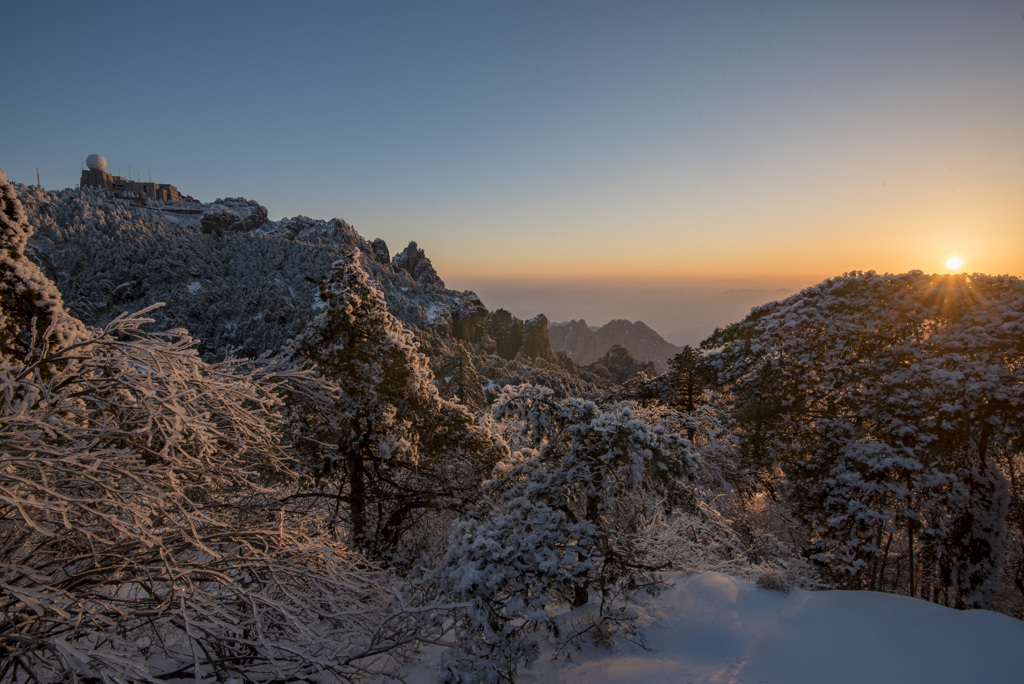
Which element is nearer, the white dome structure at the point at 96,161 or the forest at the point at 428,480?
the forest at the point at 428,480

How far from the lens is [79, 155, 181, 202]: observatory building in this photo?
443ft

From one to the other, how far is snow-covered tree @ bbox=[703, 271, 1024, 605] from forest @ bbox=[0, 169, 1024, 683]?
6 centimetres

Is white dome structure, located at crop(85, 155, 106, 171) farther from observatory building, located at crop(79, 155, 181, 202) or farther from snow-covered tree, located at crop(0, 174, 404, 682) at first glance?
snow-covered tree, located at crop(0, 174, 404, 682)

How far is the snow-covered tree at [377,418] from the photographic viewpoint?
28.6 feet

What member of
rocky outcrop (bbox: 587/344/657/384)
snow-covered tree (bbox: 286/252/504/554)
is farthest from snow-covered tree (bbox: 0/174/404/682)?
rocky outcrop (bbox: 587/344/657/384)

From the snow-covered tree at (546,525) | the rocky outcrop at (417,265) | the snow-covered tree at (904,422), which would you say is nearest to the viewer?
the snow-covered tree at (546,525)

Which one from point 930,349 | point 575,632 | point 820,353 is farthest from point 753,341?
point 575,632

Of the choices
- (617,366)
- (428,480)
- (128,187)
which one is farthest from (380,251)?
(428,480)

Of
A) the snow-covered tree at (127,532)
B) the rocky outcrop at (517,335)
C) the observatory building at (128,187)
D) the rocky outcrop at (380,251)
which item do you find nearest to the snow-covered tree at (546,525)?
the snow-covered tree at (127,532)

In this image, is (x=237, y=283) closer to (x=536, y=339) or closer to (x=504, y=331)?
(x=504, y=331)

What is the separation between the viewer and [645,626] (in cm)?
701

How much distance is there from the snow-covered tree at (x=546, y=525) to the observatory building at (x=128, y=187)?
574 ft

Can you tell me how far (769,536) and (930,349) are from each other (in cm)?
640

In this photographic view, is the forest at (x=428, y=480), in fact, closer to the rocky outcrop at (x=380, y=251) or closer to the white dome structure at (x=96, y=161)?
the rocky outcrop at (x=380, y=251)
